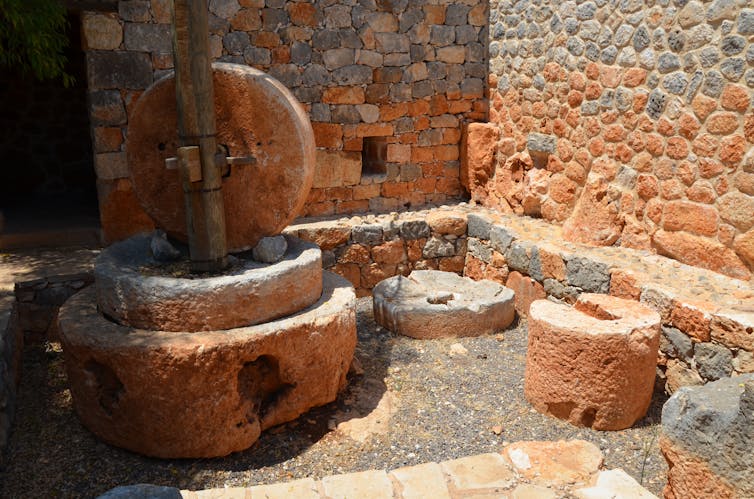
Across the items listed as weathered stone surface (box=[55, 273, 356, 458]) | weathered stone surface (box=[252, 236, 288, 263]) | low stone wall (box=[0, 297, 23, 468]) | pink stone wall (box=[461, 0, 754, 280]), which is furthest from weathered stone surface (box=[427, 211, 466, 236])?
low stone wall (box=[0, 297, 23, 468])

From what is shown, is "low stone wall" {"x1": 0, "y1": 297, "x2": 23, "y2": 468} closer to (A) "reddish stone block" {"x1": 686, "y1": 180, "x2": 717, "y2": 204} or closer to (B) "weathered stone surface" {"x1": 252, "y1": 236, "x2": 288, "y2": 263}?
(B) "weathered stone surface" {"x1": 252, "y1": 236, "x2": 288, "y2": 263}

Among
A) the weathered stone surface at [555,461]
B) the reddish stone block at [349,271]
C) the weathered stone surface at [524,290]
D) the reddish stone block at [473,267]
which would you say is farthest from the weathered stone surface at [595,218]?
the weathered stone surface at [555,461]

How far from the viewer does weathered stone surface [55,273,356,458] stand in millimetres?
3424

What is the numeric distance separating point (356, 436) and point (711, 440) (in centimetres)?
194

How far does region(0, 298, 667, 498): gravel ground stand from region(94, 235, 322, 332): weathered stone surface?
0.76 meters

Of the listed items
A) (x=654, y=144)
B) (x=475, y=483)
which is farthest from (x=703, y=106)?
(x=475, y=483)

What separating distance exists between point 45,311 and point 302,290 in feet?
8.15

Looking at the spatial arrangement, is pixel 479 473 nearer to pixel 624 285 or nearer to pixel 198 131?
pixel 624 285

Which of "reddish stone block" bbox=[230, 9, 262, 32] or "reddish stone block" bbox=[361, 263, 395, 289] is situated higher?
"reddish stone block" bbox=[230, 9, 262, 32]

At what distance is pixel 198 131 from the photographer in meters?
3.71

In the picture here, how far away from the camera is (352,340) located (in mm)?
4125

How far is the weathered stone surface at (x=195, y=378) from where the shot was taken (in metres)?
3.42

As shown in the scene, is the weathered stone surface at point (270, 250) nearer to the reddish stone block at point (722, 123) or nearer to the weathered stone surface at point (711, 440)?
the weathered stone surface at point (711, 440)

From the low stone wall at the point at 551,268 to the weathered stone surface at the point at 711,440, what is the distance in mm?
733
